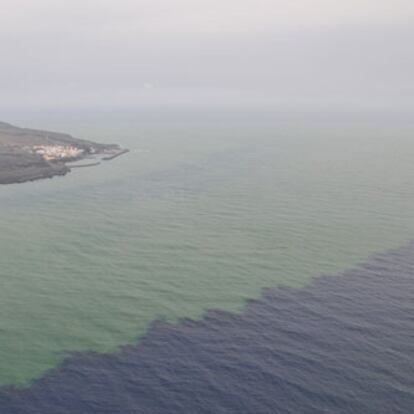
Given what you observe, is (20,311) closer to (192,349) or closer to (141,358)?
→ (141,358)

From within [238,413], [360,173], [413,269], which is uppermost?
[360,173]

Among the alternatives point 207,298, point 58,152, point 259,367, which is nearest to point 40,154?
point 58,152

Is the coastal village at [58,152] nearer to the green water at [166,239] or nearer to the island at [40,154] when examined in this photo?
the island at [40,154]

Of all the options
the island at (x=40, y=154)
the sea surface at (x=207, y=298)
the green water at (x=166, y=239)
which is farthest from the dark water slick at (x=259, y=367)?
the island at (x=40, y=154)

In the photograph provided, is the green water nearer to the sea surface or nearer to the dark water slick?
the sea surface

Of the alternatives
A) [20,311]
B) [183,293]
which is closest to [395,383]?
[183,293]

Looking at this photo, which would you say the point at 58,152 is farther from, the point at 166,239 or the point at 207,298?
the point at 207,298
